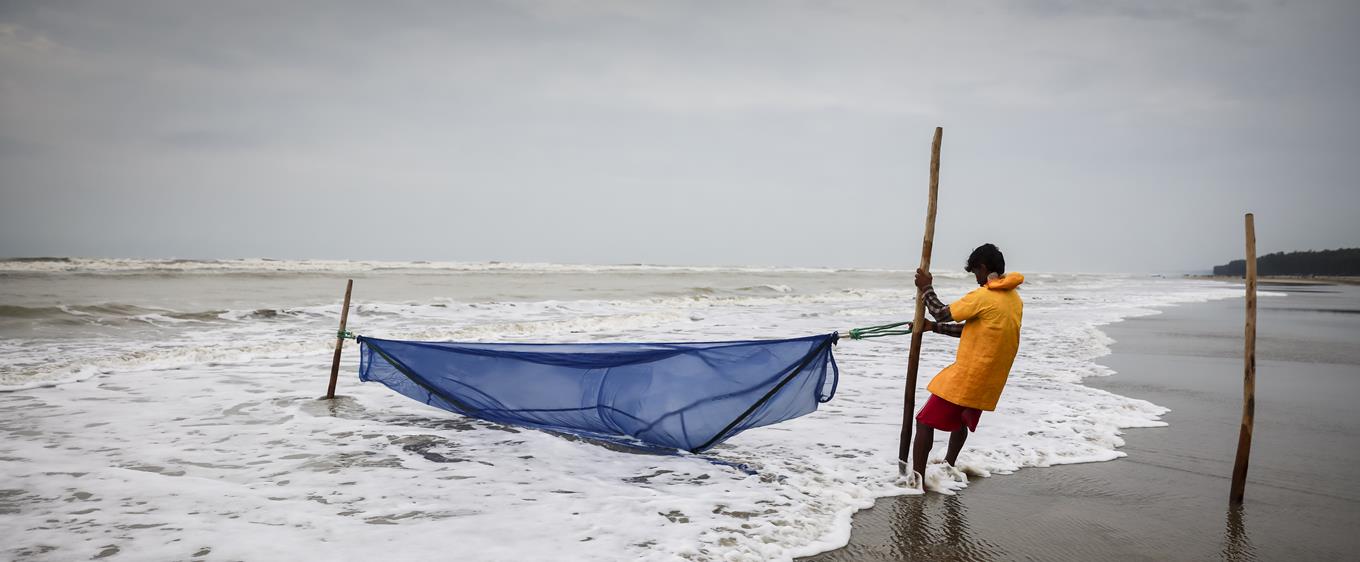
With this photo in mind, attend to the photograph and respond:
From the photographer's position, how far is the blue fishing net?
4.52 m

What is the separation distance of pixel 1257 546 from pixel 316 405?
6799mm

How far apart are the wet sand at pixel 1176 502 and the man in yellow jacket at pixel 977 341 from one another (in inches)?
19.4

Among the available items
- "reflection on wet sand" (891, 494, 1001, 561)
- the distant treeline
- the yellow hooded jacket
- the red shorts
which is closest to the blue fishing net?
the red shorts

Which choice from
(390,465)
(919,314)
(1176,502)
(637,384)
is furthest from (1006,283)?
(390,465)

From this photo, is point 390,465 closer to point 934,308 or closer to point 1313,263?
point 934,308

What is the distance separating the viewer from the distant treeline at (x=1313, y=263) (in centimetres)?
5325

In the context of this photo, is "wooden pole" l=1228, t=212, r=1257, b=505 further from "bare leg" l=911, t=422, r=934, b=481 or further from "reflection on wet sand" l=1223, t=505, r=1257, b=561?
"bare leg" l=911, t=422, r=934, b=481

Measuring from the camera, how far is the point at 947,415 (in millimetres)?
3922

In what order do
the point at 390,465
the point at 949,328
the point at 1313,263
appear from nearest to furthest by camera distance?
the point at 949,328
the point at 390,465
the point at 1313,263

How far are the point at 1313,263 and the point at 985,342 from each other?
76.0 meters

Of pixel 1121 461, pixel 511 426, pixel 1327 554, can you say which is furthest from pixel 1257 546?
pixel 511 426

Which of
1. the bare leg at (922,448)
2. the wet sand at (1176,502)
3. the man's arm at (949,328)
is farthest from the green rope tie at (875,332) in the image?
the wet sand at (1176,502)

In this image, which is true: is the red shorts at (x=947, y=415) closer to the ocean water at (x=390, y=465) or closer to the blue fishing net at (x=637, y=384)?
the ocean water at (x=390, y=465)

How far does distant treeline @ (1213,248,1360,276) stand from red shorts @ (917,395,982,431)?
5698 cm
